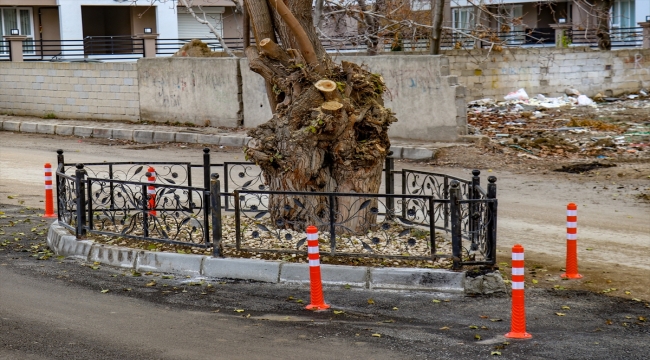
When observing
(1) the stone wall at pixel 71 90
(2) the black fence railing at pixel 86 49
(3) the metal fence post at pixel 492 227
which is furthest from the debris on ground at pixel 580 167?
(2) the black fence railing at pixel 86 49

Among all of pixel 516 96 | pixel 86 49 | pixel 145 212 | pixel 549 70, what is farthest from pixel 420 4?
Result: pixel 145 212

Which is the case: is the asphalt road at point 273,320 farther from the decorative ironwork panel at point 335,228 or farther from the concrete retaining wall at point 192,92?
the concrete retaining wall at point 192,92

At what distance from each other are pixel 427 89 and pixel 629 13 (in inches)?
951

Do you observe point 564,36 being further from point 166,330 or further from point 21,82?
point 166,330

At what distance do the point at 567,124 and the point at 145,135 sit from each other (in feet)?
33.5

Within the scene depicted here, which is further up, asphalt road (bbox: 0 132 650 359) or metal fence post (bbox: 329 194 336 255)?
metal fence post (bbox: 329 194 336 255)

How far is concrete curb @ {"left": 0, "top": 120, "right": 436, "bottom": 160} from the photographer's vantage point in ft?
57.9

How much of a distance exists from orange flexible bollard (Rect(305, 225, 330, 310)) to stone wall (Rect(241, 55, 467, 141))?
36.0ft

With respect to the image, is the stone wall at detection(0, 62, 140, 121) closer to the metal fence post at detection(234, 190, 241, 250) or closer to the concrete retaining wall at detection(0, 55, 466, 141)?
the concrete retaining wall at detection(0, 55, 466, 141)

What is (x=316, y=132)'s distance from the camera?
9070 millimetres

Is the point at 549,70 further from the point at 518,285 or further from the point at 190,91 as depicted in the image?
the point at 518,285

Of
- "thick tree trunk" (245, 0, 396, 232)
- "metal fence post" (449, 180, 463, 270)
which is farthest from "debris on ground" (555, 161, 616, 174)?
"metal fence post" (449, 180, 463, 270)

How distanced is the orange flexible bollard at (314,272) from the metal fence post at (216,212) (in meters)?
1.49

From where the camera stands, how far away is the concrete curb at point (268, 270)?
8000 millimetres
